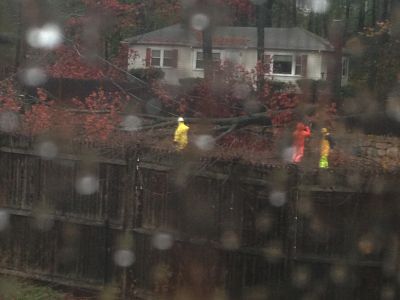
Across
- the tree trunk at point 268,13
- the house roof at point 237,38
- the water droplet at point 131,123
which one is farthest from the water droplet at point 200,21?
the water droplet at point 131,123

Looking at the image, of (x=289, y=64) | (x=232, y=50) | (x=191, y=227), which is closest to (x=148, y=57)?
(x=232, y=50)

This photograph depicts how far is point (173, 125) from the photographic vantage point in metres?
9.70

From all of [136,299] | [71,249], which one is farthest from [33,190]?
[136,299]

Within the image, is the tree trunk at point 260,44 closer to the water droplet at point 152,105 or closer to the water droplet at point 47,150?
the water droplet at point 152,105

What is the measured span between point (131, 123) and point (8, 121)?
6.77 ft

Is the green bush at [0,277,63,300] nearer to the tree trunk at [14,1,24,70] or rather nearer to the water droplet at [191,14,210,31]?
the tree trunk at [14,1,24,70]

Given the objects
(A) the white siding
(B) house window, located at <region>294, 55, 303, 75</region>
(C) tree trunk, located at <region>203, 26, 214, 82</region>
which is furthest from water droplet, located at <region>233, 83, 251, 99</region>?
(B) house window, located at <region>294, 55, 303, 75</region>

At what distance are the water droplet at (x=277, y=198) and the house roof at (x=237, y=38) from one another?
1156 cm

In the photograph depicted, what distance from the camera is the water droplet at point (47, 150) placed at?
21.6ft

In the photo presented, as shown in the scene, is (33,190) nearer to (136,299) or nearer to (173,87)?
(136,299)

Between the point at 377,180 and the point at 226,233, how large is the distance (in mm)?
1538

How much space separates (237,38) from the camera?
59.3ft

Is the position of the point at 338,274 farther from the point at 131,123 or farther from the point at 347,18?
the point at 347,18

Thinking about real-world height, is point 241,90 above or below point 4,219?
above
